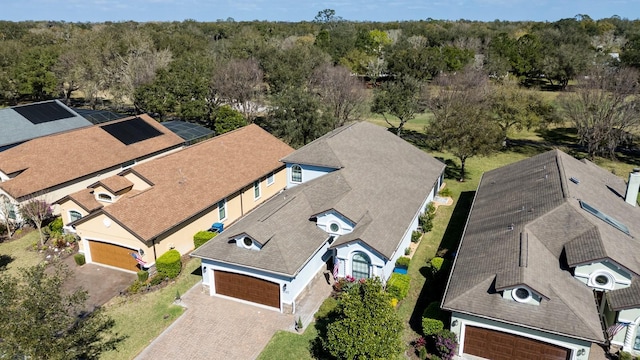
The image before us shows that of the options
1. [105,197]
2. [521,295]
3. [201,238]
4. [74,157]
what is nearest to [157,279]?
[201,238]

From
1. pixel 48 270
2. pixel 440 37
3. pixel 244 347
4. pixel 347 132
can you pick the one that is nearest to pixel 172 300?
pixel 244 347

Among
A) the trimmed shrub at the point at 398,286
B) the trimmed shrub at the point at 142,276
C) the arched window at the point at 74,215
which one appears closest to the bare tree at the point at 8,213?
the arched window at the point at 74,215

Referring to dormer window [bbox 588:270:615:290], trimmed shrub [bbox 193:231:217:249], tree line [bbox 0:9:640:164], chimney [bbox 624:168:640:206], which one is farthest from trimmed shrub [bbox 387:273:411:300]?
tree line [bbox 0:9:640:164]

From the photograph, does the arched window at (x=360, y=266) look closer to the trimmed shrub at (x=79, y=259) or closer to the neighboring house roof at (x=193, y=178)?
the neighboring house roof at (x=193, y=178)

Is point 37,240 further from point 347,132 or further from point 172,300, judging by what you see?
point 347,132

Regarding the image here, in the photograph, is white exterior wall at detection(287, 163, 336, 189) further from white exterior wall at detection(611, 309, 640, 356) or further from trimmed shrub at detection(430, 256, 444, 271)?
white exterior wall at detection(611, 309, 640, 356)

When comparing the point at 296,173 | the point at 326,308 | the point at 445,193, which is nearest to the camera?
the point at 326,308

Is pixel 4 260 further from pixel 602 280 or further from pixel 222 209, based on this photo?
pixel 602 280
